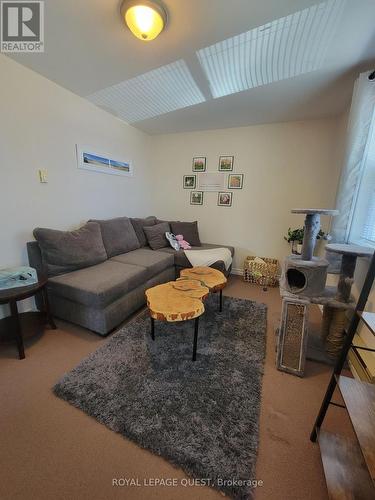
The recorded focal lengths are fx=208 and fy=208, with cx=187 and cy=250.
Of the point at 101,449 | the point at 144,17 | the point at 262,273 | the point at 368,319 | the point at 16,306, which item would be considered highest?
the point at 144,17

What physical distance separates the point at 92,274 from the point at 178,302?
96 cm

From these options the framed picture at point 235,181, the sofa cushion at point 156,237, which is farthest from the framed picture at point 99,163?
the framed picture at point 235,181

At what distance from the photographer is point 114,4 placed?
4.24 ft

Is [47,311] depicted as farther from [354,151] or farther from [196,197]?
[354,151]

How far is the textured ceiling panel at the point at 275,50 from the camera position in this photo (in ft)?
4.45

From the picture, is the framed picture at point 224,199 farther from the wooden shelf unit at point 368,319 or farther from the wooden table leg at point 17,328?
the wooden table leg at point 17,328

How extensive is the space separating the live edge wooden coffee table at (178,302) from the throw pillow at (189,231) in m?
1.53

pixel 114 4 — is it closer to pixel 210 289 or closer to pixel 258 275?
pixel 210 289

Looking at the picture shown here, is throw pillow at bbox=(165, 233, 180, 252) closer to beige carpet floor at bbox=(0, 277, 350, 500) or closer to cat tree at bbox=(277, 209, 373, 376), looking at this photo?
cat tree at bbox=(277, 209, 373, 376)

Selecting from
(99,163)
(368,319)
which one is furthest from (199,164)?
(368,319)

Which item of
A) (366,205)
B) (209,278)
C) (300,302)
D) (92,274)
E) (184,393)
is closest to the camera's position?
(184,393)

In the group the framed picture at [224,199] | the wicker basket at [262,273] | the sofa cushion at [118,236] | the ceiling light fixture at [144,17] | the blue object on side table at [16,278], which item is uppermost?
the ceiling light fixture at [144,17]

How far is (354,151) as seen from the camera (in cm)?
179

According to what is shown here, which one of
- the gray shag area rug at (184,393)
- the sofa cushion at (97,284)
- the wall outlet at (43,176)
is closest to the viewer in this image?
the gray shag area rug at (184,393)
